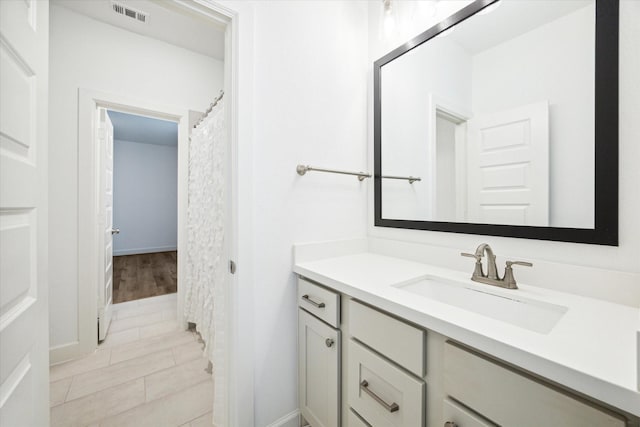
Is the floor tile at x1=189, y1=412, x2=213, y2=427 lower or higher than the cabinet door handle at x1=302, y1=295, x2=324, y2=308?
lower

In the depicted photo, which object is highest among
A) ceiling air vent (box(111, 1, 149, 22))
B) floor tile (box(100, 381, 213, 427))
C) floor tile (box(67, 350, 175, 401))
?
ceiling air vent (box(111, 1, 149, 22))

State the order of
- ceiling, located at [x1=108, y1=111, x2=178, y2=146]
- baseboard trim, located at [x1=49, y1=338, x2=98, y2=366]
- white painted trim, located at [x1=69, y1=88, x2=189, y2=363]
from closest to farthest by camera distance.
→ baseboard trim, located at [x1=49, y1=338, x2=98, y2=366]
white painted trim, located at [x1=69, y1=88, x2=189, y2=363]
ceiling, located at [x1=108, y1=111, x2=178, y2=146]

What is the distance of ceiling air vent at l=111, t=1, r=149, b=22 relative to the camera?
194 cm

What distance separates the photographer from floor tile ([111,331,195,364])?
1.95 meters

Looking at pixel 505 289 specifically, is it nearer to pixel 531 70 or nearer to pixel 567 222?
pixel 567 222

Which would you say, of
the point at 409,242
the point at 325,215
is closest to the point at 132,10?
the point at 325,215

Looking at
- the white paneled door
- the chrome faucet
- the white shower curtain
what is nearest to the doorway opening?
the white shower curtain

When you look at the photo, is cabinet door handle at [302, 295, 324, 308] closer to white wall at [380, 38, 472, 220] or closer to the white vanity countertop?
the white vanity countertop

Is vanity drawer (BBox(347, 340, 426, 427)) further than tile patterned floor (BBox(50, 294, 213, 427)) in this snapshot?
No

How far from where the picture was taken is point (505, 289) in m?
0.91

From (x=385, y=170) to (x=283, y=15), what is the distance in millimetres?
951

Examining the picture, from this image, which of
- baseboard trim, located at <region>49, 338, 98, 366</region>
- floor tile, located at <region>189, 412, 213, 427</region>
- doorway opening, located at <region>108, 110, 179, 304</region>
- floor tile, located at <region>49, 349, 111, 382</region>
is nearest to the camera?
floor tile, located at <region>189, 412, 213, 427</region>

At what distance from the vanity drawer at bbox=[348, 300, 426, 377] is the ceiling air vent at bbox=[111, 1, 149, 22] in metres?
2.66

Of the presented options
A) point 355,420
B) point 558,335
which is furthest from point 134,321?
point 558,335
